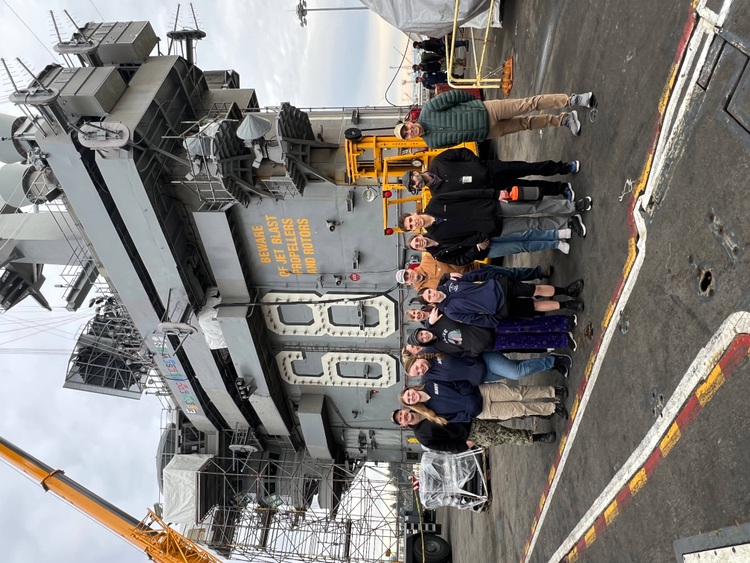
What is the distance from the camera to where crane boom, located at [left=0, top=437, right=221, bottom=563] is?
605 inches

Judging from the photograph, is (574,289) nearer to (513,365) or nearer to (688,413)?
(513,365)

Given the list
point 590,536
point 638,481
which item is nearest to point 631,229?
point 638,481

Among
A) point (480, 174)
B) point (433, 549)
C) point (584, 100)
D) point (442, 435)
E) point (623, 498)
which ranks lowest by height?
point (623, 498)

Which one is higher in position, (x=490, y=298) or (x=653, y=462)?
(x=490, y=298)

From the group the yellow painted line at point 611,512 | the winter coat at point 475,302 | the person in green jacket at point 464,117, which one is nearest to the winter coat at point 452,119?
the person in green jacket at point 464,117

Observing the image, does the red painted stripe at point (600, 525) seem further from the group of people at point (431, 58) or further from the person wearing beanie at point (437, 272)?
the group of people at point (431, 58)

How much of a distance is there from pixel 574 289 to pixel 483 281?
1239 mm

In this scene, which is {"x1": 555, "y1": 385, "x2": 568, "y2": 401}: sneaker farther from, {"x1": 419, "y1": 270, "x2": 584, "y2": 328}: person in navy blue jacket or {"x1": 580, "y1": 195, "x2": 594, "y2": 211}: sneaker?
{"x1": 580, "y1": 195, "x2": 594, "y2": 211}: sneaker

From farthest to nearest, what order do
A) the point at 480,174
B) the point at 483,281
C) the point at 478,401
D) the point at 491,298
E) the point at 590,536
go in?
the point at 478,401
the point at 480,174
the point at 483,281
the point at 491,298
the point at 590,536

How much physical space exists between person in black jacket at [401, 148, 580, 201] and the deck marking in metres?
1.78

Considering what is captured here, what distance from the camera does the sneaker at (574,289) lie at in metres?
6.47

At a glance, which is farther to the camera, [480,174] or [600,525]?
[480,174]

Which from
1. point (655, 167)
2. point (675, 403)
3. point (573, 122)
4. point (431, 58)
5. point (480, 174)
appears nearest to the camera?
point (675, 403)

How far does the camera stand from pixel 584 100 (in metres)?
6.46
